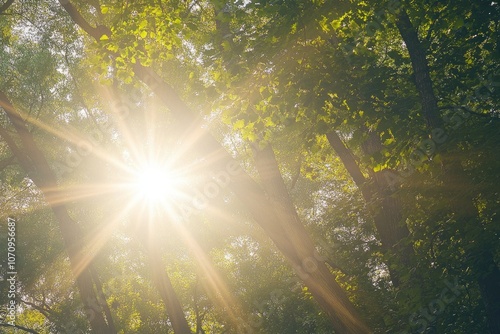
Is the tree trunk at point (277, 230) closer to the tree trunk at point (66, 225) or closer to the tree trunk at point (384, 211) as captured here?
the tree trunk at point (384, 211)

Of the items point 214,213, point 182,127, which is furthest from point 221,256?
point 182,127

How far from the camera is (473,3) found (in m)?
6.21

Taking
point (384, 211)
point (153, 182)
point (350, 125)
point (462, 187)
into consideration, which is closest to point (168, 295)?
point (153, 182)

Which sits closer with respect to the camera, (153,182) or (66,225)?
(66,225)

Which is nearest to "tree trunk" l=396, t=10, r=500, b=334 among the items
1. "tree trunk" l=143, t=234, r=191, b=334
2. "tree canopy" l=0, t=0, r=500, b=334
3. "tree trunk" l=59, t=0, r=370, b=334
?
"tree canopy" l=0, t=0, r=500, b=334

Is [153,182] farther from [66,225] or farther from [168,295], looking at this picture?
[66,225]

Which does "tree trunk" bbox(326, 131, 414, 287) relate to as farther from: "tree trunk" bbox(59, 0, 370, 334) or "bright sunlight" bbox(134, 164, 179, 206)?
"bright sunlight" bbox(134, 164, 179, 206)

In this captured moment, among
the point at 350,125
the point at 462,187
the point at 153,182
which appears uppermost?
the point at 153,182

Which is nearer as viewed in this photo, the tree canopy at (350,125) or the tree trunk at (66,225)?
the tree canopy at (350,125)

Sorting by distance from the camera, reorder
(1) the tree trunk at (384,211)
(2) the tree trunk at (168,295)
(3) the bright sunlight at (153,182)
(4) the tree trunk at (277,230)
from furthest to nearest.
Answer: (3) the bright sunlight at (153,182) → (2) the tree trunk at (168,295) → (1) the tree trunk at (384,211) → (4) the tree trunk at (277,230)

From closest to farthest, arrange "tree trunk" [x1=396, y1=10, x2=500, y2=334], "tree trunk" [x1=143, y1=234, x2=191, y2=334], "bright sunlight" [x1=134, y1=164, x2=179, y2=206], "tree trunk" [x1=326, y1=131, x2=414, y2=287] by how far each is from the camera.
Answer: "tree trunk" [x1=396, y1=10, x2=500, y2=334]
"tree trunk" [x1=326, y1=131, x2=414, y2=287]
"tree trunk" [x1=143, y1=234, x2=191, y2=334]
"bright sunlight" [x1=134, y1=164, x2=179, y2=206]

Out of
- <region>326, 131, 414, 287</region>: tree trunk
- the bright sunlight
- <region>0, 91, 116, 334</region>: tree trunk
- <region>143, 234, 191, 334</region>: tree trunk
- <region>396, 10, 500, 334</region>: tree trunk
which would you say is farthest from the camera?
the bright sunlight

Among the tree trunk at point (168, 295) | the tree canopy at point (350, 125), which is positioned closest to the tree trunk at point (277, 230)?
the tree canopy at point (350, 125)

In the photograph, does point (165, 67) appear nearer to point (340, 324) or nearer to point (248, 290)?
point (340, 324)
